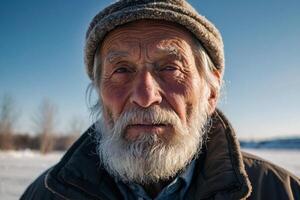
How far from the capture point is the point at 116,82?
1.73 meters

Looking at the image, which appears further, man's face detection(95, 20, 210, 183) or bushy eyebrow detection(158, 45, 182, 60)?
bushy eyebrow detection(158, 45, 182, 60)

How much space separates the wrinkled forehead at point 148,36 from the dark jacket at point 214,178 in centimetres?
52

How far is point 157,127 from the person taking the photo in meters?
1.58

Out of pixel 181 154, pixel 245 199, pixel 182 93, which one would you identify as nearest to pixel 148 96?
pixel 182 93

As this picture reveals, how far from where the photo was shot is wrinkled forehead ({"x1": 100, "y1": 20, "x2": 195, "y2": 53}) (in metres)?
1.75

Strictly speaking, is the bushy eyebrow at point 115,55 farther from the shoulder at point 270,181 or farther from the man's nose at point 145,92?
the shoulder at point 270,181

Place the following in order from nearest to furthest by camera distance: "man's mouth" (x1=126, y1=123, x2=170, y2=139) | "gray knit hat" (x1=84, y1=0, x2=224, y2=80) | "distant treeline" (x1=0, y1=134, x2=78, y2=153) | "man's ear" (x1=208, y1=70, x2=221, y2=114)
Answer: "man's mouth" (x1=126, y1=123, x2=170, y2=139)
"gray knit hat" (x1=84, y1=0, x2=224, y2=80)
"man's ear" (x1=208, y1=70, x2=221, y2=114)
"distant treeline" (x1=0, y1=134, x2=78, y2=153)

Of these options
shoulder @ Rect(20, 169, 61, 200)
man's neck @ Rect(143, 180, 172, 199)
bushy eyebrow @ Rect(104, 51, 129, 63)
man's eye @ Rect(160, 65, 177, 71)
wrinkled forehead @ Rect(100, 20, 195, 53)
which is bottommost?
shoulder @ Rect(20, 169, 61, 200)

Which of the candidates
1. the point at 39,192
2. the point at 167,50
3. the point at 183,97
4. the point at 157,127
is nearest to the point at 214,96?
the point at 183,97

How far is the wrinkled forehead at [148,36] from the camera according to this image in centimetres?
175

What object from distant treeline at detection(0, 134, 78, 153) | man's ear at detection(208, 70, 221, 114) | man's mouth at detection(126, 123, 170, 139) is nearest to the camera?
man's mouth at detection(126, 123, 170, 139)

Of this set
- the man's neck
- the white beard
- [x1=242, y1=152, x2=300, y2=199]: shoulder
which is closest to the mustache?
the white beard

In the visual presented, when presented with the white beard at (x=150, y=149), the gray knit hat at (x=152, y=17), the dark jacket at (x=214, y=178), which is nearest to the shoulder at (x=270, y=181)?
the dark jacket at (x=214, y=178)

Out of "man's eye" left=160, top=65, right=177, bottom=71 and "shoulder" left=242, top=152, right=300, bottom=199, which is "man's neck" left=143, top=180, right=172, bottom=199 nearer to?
"shoulder" left=242, top=152, right=300, bottom=199
